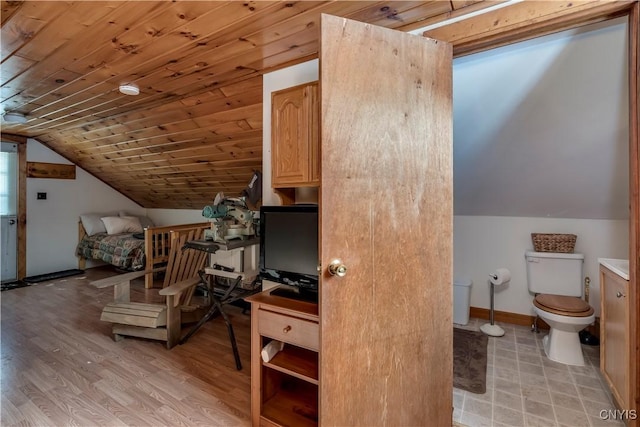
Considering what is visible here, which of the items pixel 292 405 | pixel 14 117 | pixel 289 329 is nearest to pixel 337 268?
pixel 289 329

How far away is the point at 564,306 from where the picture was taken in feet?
7.25

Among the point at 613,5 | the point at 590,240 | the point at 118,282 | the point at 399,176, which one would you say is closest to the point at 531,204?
the point at 590,240

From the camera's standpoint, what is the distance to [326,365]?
1.26 metres

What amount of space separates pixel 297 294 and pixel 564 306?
199cm

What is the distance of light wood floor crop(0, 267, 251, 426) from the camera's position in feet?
Answer: 5.75

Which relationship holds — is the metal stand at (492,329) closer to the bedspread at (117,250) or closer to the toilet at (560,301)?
the toilet at (560,301)

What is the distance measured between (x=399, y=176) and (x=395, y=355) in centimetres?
81

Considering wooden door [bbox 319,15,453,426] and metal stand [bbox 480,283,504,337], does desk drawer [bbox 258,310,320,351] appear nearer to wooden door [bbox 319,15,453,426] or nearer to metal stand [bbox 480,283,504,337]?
wooden door [bbox 319,15,453,426]

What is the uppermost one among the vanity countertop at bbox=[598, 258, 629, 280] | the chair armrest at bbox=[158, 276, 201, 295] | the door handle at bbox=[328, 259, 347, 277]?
the door handle at bbox=[328, 259, 347, 277]

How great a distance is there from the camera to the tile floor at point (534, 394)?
1.69 meters

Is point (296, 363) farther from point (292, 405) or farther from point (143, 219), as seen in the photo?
point (143, 219)

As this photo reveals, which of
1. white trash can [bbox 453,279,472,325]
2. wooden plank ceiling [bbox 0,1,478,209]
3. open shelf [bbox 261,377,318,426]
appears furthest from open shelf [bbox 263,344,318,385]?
white trash can [bbox 453,279,472,325]

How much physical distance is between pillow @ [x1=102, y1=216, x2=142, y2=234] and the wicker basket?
222 inches

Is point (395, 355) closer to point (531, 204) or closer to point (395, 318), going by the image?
point (395, 318)
